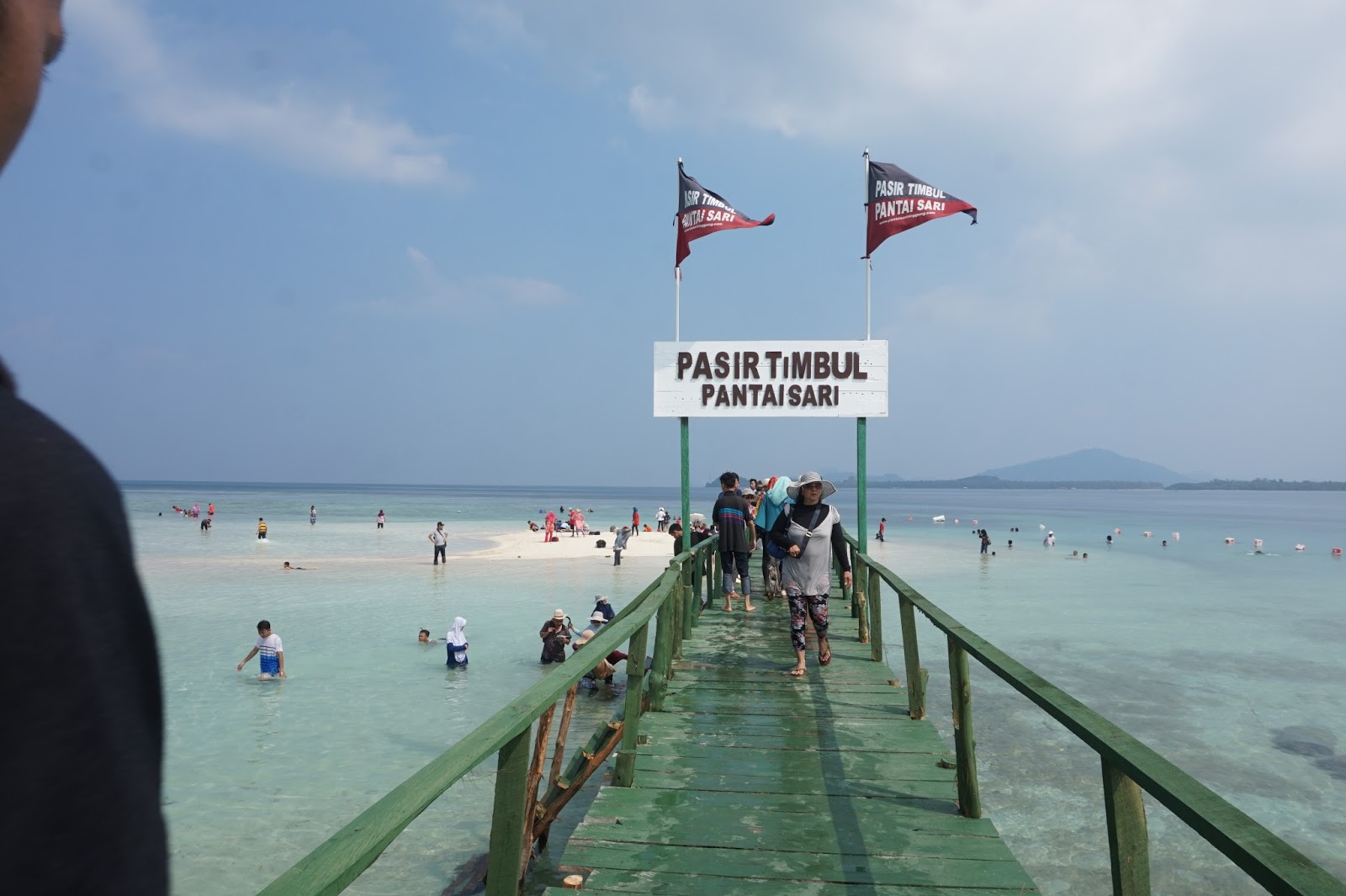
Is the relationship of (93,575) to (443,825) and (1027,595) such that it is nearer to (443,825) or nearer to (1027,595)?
(443,825)

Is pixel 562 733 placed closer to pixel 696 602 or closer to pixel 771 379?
pixel 696 602

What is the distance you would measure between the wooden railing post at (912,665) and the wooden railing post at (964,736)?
1.49m

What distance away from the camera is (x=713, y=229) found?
13703mm

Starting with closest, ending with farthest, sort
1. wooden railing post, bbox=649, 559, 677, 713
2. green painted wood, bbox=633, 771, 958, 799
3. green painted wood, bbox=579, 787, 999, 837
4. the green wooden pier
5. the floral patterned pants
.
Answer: the green wooden pier
green painted wood, bbox=579, 787, 999, 837
green painted wood, bbox=633, 771, 958, 799
wooden railing post, bbox=649, 559, 677, 713
the floral patterned pants

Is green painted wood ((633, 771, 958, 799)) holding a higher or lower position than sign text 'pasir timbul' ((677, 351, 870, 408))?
lower

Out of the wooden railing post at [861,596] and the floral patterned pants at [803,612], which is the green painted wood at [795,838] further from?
the wooden railing post at [861,596]

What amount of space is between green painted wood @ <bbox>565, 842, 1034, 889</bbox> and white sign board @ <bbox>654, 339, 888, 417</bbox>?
818 centimetres

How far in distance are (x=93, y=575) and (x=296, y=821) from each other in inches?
400

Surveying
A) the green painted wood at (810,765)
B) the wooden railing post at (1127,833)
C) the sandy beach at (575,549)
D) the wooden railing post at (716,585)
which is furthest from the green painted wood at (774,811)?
the sandy beach at (575,549)

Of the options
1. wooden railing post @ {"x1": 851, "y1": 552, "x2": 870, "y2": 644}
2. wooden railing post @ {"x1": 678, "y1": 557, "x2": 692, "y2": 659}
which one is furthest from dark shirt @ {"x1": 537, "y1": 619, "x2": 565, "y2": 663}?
wooden railing post @ {"x1": 851, "y1": 552, "x2": 870, "y2": 644}

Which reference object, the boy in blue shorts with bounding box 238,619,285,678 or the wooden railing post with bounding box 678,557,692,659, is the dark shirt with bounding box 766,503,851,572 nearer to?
the wooden railing post with bounding box 678,557,692,659

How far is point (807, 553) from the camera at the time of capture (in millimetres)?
8344

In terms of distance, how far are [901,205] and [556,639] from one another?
9.61m

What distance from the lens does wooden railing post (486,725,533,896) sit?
10.2 feet
